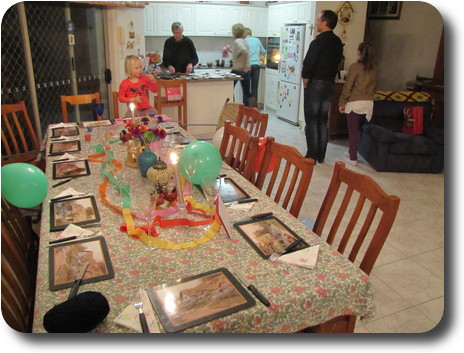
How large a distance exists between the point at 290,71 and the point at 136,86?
3336 millimetres

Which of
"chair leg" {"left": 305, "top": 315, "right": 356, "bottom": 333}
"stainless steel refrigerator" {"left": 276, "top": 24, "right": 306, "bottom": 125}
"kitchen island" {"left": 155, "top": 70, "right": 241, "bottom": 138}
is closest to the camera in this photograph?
"chair leg" {"left": 305, "top": 315, "right": 356, "bottom": 333}

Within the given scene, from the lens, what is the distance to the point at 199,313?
1.17 m

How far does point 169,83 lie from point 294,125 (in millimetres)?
2497

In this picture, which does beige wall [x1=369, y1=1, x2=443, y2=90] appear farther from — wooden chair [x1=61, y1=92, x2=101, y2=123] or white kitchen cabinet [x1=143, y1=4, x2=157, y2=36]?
wooden chair [x1=61, y1=92, x2=101, y2=123]

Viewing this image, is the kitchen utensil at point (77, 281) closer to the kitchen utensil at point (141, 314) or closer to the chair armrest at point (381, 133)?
the kitchen utensil at point (141, 314)

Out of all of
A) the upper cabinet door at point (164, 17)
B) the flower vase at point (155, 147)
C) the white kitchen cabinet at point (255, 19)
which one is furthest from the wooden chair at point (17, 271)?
the white kitchen cabinet at point (255, 19)

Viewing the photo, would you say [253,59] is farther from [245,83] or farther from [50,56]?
[50,56]

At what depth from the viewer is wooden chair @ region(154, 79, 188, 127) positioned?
4711mm

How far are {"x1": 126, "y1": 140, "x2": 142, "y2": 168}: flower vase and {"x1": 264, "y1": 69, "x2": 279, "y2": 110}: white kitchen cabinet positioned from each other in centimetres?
500

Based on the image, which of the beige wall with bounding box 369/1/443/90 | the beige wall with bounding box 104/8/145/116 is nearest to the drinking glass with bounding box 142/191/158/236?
the beige wall with bounding box 104/8/145/116

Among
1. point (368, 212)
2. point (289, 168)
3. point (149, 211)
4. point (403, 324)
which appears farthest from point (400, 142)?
point (149, 211)

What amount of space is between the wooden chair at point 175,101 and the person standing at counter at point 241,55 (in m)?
1.43

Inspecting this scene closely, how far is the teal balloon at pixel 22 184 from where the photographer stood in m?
1.44

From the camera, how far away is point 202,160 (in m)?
1.90
